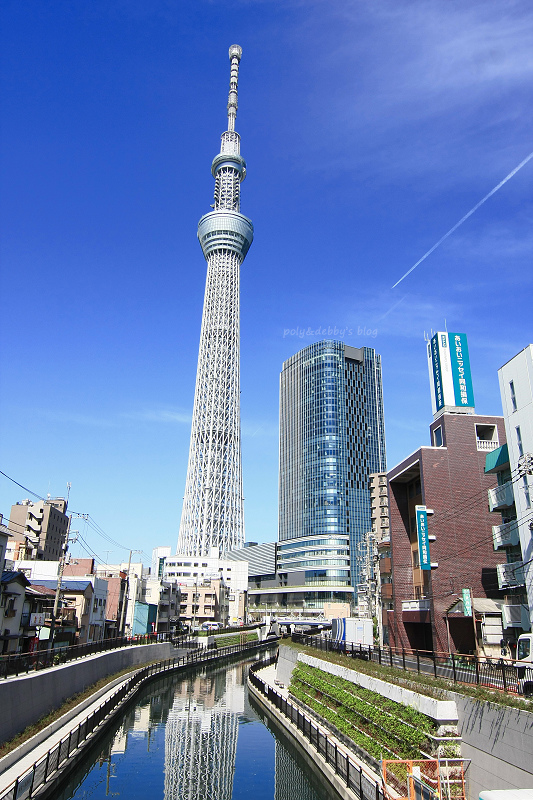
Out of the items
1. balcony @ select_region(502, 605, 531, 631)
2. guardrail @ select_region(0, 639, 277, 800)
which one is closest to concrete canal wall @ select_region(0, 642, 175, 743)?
guardrail @ select_region(0, 639, 277, 800)

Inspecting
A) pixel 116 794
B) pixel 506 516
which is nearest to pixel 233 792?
pixel 116 794

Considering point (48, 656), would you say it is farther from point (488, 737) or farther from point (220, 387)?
point (220, 387)

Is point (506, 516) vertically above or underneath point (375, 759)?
above

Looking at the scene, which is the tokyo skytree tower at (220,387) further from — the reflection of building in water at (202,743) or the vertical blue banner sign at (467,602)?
the vertical blue banner sign at (467,602)

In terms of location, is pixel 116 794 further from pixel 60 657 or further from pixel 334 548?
pixel 334 548

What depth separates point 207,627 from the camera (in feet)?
326

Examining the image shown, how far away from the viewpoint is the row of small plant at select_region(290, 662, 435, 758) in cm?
1838

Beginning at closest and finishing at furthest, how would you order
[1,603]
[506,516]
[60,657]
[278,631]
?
[60,657]
[506,516]
[1,603]
[278,631]

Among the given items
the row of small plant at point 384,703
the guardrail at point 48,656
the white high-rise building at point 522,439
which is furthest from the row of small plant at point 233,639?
the white high-rise building at point 522,439

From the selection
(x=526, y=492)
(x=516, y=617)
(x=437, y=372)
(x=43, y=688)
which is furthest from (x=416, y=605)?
(x=43, y=688)

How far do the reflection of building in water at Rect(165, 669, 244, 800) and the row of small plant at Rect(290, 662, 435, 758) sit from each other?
5255 millimetres

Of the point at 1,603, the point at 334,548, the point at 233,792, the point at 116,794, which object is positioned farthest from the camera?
the point at 334,548

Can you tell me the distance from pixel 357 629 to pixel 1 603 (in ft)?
86.6

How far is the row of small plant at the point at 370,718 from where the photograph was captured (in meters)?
18.4
